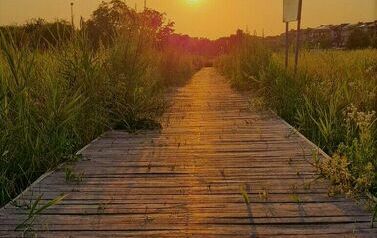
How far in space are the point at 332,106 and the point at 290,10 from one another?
5.12 meters

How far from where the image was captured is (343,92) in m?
7.32

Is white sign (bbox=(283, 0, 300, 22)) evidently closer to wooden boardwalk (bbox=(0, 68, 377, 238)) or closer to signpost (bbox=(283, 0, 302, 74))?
signpost (bbox=(283, 0, 302, 74))

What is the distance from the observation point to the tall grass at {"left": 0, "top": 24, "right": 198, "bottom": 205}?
454cm

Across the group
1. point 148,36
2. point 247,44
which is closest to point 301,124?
point 148,36

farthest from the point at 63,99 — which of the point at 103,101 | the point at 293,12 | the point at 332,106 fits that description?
the point at 293,12

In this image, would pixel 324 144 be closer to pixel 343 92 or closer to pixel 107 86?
pixel 343 92

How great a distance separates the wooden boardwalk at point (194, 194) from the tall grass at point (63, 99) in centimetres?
25

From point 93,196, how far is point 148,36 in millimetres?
5264

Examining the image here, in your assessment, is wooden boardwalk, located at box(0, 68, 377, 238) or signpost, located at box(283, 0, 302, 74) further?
signpost, located at box(283, 0, 302, 74)

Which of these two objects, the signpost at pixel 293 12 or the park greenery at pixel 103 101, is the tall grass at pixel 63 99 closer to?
the park greenery at pixel 103 101

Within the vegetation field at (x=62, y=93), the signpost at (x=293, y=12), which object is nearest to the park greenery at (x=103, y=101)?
the vegetation field at (x=62, y=93)

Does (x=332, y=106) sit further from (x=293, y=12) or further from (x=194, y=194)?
(x=293, y=12)

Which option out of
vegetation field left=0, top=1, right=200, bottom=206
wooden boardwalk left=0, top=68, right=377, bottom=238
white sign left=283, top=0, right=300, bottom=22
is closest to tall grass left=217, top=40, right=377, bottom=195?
wooden boardwalk left=0, top=68, right=377, bottom=238

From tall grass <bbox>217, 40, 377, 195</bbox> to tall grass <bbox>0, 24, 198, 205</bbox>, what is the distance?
2116mm
